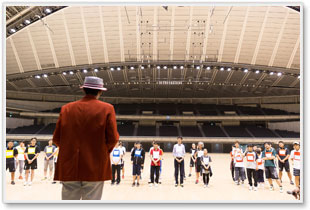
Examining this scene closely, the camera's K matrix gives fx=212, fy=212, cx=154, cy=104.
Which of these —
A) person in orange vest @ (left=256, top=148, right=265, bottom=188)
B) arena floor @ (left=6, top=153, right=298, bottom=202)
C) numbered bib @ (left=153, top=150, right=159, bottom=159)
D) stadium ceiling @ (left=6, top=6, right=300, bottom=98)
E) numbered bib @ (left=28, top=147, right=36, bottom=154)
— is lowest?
arena floor @ (left=6, top=153, right=298, bottom=202)

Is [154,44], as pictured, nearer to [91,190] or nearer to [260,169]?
[260,169]

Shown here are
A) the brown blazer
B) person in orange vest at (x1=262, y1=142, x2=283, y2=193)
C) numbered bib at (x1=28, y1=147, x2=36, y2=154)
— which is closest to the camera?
the brown blazer

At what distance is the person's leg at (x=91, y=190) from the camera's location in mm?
2348

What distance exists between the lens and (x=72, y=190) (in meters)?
2.37

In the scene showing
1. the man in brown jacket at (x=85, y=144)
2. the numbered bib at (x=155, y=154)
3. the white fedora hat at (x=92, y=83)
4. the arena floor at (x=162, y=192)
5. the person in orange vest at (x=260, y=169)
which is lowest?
the arena floor at (x=162, y=192)

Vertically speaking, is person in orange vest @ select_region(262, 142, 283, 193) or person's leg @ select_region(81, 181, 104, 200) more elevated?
person's leg @ select_region(81, 181, 104, 200)

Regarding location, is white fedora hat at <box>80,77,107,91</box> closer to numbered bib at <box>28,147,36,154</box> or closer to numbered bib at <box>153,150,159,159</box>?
numbered bib at <box>153,150,159,159</box>

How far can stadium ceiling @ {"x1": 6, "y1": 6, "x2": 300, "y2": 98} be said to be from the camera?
1764cm

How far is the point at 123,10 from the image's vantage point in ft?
56.6

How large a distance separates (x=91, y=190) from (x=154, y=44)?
778 inches

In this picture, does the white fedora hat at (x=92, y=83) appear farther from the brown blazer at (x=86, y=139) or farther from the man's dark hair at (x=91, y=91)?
the brown blazer at (x=86, y=139)

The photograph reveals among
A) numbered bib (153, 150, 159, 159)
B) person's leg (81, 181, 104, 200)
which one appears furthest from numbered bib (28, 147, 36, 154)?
person's leg (81, 181, 104, 200)

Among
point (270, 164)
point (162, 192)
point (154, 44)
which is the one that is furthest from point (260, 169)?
point (154, 44)

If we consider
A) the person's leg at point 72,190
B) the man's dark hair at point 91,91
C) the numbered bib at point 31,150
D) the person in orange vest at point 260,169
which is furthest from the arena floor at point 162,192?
the man's dark hair at point 91,91
